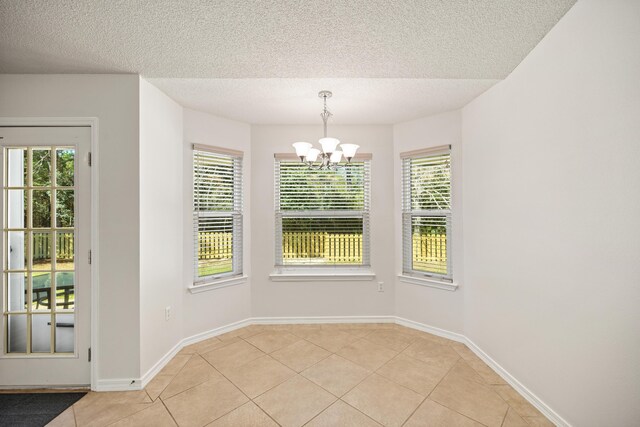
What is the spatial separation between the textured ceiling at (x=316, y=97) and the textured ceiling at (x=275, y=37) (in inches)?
6.3

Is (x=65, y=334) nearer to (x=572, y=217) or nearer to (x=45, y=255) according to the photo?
(x=45, y=255)

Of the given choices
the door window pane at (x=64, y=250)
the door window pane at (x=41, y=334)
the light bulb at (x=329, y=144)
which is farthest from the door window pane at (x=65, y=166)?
the light bulb at (x=329, y=144)

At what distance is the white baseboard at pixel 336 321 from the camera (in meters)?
1.90

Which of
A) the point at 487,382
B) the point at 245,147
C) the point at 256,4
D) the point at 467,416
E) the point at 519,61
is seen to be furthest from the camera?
the point at 245,147

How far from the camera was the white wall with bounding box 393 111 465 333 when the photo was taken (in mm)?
2869

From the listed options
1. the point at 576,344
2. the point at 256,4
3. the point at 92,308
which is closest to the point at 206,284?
the point at 92,308

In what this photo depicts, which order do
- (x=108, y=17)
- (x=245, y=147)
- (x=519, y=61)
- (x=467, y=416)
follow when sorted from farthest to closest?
(x=245, y=147) → (x=519, y=61) → (x=467, y=416) → (x=108, y=17)

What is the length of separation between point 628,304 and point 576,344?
44 centimetres

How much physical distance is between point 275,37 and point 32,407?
3.14 m

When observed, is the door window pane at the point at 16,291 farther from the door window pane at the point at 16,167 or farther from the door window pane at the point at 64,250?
the door window pane at the point at 16,167

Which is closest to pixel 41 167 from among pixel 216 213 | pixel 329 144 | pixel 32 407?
pixel 216 213

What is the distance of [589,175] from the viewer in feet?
4.84

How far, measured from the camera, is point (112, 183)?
2139 mm

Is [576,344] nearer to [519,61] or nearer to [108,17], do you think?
[519,61]
